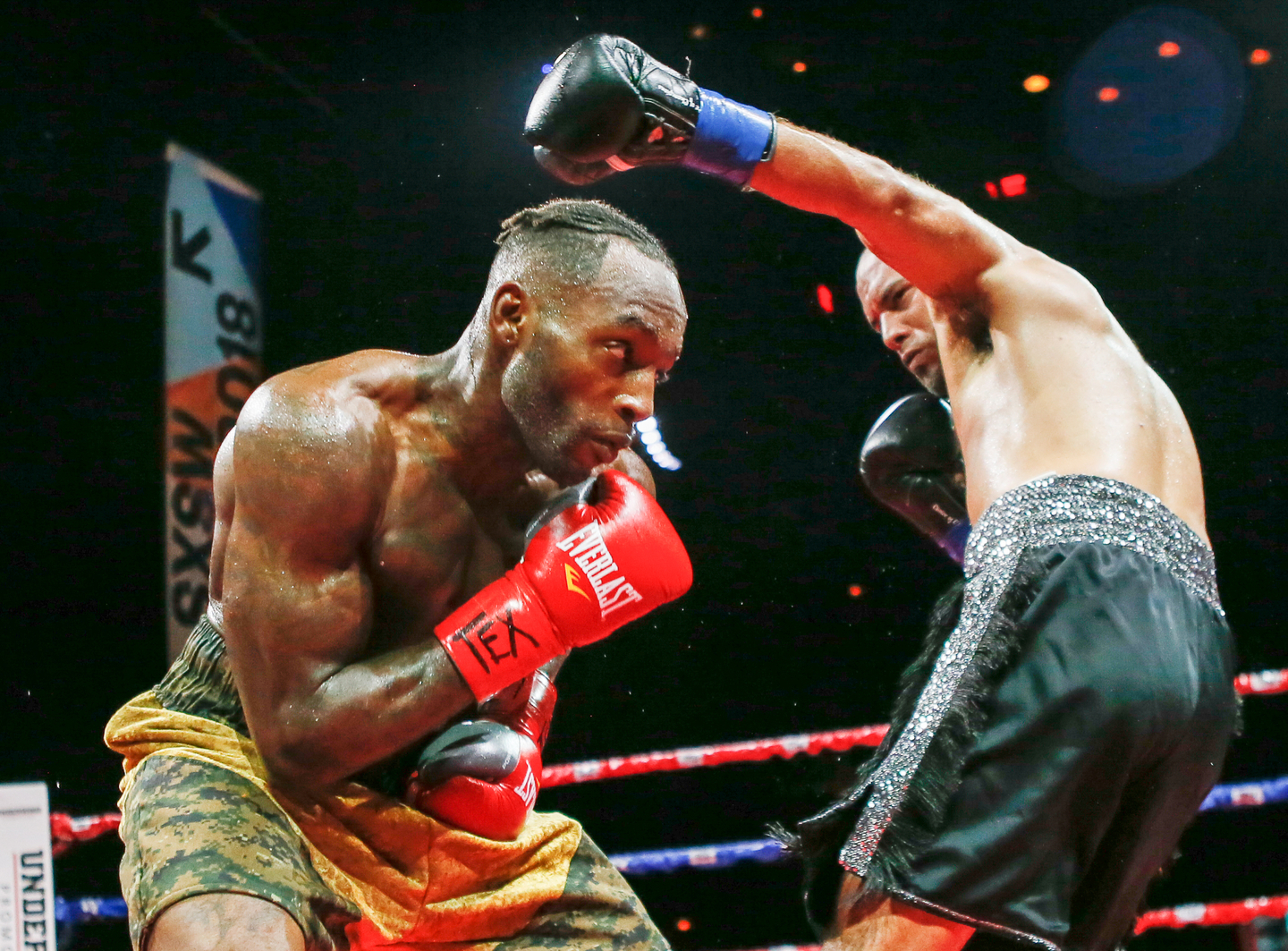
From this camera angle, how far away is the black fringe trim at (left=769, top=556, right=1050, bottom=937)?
4.55 ft

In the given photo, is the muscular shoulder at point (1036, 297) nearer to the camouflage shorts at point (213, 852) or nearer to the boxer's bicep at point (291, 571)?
the boxer's bicep at point (291, 571)

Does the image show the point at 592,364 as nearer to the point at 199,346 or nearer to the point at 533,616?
the point at 533,616

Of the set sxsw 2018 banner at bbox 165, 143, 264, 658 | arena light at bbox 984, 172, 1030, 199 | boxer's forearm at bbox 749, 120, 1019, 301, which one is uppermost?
boxer's forearm at bbox 749, 120, 1019, 301

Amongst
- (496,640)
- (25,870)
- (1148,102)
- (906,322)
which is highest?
(1148,102)

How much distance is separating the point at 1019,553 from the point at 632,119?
33.5 inches

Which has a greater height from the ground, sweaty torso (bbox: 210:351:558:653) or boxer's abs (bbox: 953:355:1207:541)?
boxer's abs (bbox: 953:355:1207:541)

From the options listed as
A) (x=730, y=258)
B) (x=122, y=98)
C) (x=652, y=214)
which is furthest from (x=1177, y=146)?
(x=122, y=98)

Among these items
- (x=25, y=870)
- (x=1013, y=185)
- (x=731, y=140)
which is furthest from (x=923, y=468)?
(x=1013, y=185)

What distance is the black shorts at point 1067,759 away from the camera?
1351 mm

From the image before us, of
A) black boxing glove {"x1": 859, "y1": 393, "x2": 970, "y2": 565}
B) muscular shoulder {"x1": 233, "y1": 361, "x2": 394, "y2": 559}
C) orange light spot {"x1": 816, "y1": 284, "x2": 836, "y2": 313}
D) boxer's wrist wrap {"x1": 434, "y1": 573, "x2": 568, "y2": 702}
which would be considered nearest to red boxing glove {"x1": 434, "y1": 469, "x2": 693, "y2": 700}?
boxer's wrist wrap {"x1": 434, "y1": 573, "x2": 568, "y2": 702}

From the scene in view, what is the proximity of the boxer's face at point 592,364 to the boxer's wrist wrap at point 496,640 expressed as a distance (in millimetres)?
215

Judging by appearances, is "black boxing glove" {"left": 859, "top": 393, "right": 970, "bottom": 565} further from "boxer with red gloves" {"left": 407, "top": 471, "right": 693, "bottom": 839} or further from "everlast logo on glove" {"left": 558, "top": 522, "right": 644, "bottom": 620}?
"everlast logo on glove" {"left": 558, "top": 522, "right": 644, "bottom": 620}

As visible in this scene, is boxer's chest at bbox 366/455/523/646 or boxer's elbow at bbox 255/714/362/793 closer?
boxer's elbow at bbox 255/714/362/793

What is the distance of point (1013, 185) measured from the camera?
4746mm
